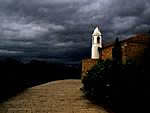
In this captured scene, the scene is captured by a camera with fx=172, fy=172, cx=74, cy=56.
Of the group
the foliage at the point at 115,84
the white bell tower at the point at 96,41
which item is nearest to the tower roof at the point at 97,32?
the white bell tower at the point at 96,41

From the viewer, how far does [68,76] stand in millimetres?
22109

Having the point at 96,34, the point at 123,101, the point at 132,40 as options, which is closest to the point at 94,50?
the point at 96,34

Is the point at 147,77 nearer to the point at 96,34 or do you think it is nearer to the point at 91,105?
the point at 91,105

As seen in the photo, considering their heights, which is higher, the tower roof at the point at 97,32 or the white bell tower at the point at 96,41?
the tower roof at the point at 97,32

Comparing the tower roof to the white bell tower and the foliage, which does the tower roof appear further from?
the foliage

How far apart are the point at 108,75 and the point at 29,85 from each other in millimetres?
7745

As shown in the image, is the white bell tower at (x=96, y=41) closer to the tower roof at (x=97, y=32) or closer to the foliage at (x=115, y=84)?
the tower roof at (x=97, y=32)

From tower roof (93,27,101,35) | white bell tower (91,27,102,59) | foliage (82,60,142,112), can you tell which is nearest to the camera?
foliage (82,60,142,112)

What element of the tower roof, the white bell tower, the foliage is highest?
the tower roof

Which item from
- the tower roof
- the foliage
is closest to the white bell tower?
the tower roof

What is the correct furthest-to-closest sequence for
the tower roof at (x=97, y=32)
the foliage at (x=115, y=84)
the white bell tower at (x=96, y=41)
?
the tower roof at (x=97, y=32) → the white bell tower at (x=96, y=41) → the foliage at (x=115, y=84)

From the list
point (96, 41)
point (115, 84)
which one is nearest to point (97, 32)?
point (96, 41)

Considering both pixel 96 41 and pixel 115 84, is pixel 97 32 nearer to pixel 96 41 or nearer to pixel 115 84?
pixel 96 41

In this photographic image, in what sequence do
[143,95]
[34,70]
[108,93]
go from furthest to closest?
[34,70] → [108,93] → [143,95]
